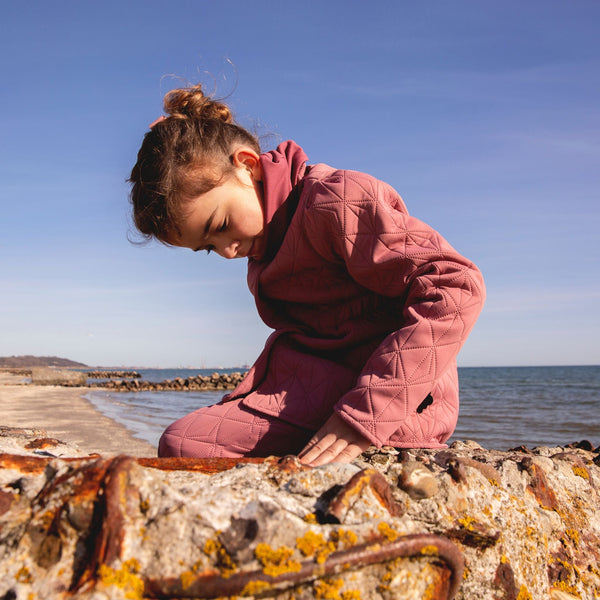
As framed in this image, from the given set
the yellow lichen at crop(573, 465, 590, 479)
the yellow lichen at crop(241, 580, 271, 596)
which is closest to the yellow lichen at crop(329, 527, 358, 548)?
the yellow lichen at crop(241, 580, 271, 596)

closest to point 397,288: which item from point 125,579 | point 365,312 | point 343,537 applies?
point 365,312

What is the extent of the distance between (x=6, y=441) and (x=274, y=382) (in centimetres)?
103

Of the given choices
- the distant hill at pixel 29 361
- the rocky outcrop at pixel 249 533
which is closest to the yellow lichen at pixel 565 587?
the rocky outcrop at pixel 249 533

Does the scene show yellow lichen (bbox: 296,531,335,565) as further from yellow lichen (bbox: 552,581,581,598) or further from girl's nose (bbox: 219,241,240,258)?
girl's nose (bbox: 219,241,240,258)

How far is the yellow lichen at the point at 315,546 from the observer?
0.96 m

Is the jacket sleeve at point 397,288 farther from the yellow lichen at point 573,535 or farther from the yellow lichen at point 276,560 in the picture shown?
the yellow lichen at point 276,560

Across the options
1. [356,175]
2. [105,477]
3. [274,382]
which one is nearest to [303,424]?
[274,382]

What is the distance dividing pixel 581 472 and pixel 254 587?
4.97 feet

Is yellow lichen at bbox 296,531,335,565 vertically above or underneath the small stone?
A: underneath

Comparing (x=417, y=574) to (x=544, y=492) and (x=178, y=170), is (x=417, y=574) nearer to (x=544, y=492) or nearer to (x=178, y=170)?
(x=544, y=492)

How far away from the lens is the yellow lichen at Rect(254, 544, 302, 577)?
926 mm

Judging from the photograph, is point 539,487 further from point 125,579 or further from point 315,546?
point 125,579

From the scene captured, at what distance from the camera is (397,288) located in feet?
6.30

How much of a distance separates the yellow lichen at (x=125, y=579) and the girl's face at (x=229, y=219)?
1518 millimetres
